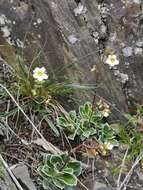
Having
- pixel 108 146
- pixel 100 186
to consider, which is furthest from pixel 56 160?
pixel 108 146

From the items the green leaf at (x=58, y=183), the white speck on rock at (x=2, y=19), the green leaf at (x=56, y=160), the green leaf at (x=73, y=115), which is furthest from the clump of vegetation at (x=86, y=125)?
the white speck on rock at (x=2, y=19)

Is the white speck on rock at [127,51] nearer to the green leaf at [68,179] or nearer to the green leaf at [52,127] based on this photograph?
the green leaf at [52,127]

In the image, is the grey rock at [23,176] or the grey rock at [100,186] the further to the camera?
the grey rock at [100,186]

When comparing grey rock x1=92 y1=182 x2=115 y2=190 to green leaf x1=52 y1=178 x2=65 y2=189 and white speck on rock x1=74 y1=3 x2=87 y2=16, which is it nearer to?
green leaf x1=52 y1=178 x2=65 y2=189

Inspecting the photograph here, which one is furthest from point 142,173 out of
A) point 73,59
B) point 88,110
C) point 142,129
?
point 73,59

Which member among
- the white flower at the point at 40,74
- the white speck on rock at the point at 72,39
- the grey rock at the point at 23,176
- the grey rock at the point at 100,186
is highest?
the white speck on rock at the point at 72,39

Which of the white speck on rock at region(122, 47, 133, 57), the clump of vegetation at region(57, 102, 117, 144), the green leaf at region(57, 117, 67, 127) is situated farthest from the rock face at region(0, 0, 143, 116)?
the green leaf at region(57, 117, 67, 127)

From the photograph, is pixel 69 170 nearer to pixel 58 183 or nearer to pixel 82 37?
pixel 58 183

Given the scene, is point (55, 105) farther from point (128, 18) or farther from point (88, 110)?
point (128, 18)

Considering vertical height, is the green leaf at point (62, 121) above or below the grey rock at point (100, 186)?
above
